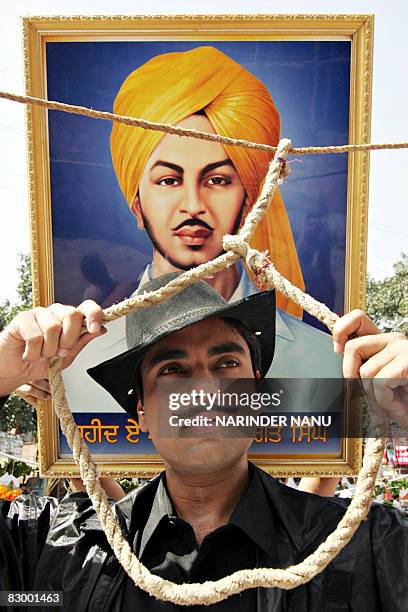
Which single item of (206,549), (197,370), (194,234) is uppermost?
(194,234)

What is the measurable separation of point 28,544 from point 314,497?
28.8 inches

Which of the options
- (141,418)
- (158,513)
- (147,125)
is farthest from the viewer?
(141,418)

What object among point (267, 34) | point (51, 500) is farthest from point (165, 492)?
point (267, 34)

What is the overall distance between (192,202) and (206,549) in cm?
115

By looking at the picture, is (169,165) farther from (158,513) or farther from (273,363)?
(158,513)

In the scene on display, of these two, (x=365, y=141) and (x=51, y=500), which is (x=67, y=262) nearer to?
(x=51, y=500)

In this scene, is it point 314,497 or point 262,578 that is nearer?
point 262,578

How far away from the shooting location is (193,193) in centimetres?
208

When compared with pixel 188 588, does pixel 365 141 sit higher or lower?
higher

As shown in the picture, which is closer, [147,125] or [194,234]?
[147,125]

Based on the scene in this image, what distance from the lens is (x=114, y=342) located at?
7.04 ft

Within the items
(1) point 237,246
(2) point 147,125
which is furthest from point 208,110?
(1) point 237,246

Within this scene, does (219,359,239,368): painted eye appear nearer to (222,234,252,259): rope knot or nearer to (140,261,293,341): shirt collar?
(222,234,252,259): rope knot

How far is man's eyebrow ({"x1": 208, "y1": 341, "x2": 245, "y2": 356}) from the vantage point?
4.90 feet
